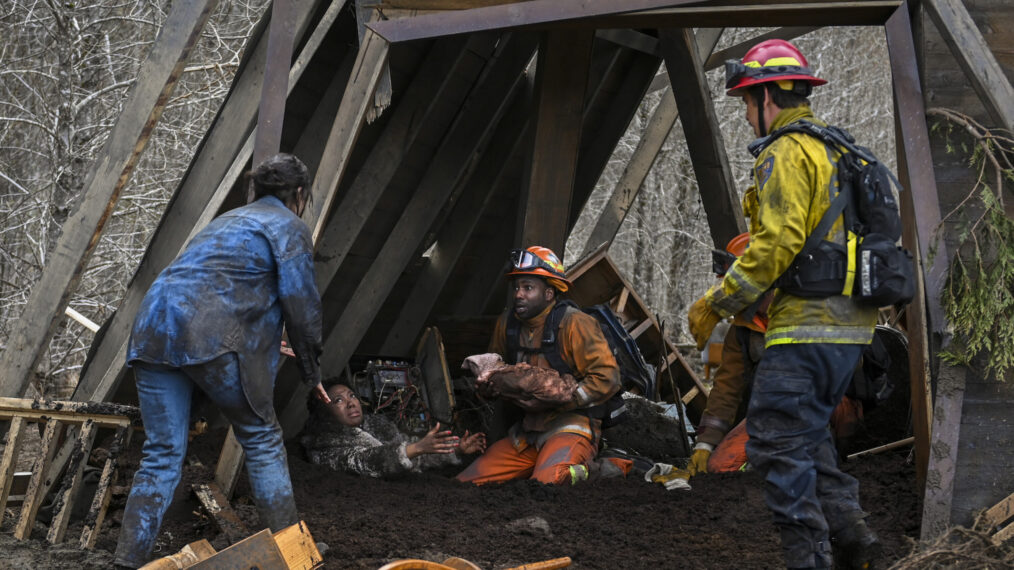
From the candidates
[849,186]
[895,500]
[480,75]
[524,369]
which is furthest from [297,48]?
[895,500]

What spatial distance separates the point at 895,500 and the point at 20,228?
10.5m

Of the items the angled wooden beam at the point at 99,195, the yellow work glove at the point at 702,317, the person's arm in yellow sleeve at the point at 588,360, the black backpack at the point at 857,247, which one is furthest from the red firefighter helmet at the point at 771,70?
the angled wooden beam at the point at 99,195

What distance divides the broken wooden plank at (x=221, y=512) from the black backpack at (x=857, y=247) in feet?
8.70

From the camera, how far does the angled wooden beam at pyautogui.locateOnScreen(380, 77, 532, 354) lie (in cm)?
791

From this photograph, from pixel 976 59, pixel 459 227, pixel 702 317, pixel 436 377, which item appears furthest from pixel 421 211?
pixel 976 59

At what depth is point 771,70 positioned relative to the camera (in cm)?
386

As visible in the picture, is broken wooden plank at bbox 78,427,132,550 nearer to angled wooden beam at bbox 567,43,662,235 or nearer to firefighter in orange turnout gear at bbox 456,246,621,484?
firefighter in orange turnout gear at bbox 456,246,621,484

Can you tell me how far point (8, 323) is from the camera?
10711 mm

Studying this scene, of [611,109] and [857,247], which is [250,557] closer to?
[857,247]

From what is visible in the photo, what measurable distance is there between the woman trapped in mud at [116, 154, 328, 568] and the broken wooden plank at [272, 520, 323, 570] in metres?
0.64

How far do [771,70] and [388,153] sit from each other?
3168 mm

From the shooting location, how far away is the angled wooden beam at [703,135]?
709cm

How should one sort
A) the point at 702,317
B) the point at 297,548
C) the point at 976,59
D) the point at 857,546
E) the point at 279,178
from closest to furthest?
the point at 297,548 < the point at 857,546 < the point at 702,317 < the point at 279,178 < the point at 976,59

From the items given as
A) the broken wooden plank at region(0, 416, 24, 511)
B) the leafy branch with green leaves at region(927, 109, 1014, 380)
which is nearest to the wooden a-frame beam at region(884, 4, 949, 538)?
the leafy branch with green leaves at region(927, 109, 1014, 380)
